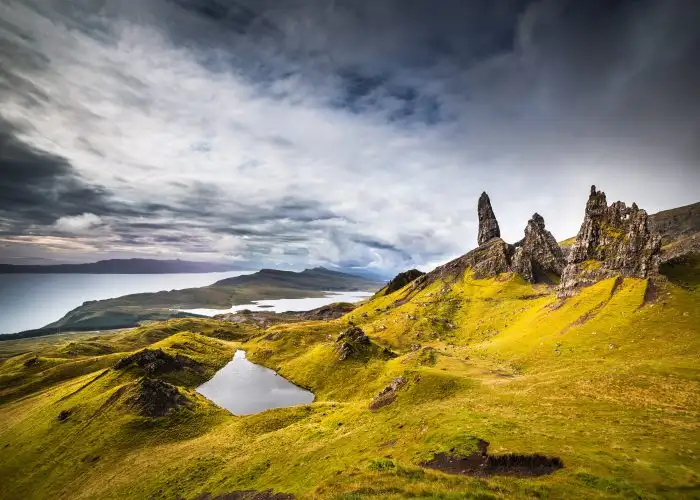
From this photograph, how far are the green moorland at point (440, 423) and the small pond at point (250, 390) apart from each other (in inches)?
254

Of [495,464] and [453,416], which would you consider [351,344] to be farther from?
[495,464]

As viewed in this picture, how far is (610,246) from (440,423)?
104201 millimetres

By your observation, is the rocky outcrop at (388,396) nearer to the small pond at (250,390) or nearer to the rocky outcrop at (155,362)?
the small pond at (250,390)

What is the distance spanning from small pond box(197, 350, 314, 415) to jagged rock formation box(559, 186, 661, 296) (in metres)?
101

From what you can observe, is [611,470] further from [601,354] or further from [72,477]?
[72,477]

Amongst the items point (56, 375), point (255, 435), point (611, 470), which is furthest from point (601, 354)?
point (56, 375)

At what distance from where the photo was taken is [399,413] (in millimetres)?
58781

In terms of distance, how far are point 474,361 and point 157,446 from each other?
81.1m

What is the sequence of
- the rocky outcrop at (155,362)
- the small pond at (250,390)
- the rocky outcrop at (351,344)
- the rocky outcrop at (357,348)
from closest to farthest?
the small pond at (250,390) → the rocky outcrop at (155,362) → the rocky outcrop at (357,348) → the rocky outcrop at (351,344)

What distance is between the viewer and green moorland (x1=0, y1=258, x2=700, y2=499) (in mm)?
29031

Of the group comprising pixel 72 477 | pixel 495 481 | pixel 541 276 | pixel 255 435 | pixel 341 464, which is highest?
pixel 541 276

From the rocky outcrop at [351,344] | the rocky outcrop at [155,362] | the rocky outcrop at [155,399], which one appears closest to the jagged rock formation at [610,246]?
the rocky outcrop at [351,344]

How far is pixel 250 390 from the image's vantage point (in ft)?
409

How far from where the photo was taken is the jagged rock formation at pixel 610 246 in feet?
310
